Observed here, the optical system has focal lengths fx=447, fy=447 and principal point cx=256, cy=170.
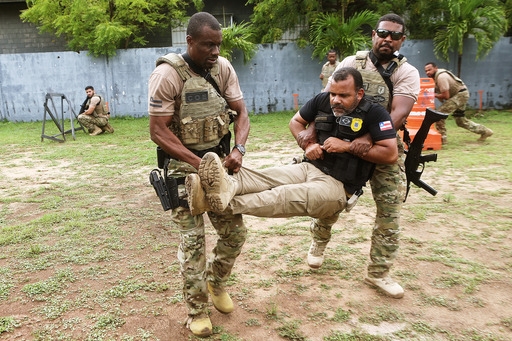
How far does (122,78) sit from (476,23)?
11.0m

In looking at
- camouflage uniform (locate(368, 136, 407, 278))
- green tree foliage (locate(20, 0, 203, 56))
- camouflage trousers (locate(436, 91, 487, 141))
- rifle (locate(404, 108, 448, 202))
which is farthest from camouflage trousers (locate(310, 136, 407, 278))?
green tree foliage (locate(20, 0, 203, 56))

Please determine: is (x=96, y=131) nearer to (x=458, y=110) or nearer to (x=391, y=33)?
(x=458, y=110)

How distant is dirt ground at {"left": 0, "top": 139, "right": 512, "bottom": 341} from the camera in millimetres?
2992

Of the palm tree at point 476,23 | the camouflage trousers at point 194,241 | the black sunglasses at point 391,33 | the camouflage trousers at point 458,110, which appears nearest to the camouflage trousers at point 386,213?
the black sunglasses at point 391,33

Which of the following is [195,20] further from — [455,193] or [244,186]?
[455,193]

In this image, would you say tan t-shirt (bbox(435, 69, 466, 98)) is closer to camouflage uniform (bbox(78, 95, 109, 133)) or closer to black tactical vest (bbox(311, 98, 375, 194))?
black tactical vest (bbox(311, 98, 375, 194))

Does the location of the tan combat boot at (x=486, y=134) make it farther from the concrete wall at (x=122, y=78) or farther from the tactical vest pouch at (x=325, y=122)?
the tactical vest pouch at (x=325, y=122)

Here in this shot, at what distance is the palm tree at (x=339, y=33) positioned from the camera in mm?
13297

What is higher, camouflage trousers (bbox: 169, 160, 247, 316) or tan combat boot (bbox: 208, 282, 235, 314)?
camouflage trousers (bbox: 169, 160, 247, 316)

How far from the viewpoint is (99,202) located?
5.89 m

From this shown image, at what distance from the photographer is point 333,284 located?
3625mm

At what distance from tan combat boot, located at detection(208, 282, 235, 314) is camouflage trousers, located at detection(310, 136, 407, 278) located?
1042 millimetres

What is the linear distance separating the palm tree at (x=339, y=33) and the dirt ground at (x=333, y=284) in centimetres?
886

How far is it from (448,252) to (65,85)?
45.5 ft
